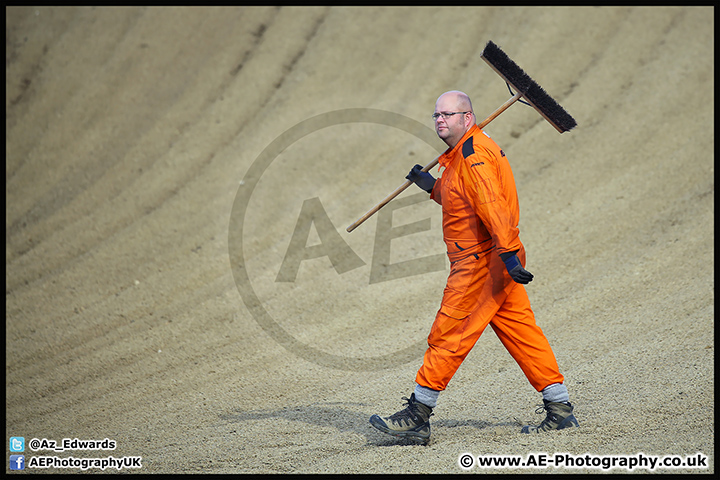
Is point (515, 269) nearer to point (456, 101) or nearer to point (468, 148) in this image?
point (468, 148)

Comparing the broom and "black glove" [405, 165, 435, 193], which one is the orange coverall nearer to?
"black glove" [405, 165, 435, 193]

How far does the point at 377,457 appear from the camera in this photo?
11.9ft

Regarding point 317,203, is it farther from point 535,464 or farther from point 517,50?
point 535,464

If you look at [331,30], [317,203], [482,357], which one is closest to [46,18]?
[331,30]

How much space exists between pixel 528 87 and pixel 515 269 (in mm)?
1301

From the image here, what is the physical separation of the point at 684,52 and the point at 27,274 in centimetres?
867

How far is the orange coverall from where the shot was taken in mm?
3553

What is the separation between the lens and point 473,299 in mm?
3572

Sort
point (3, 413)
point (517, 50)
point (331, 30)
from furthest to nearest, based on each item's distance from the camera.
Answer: point (331, 30), point (517, 50), point (3, 413)
